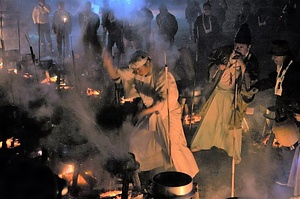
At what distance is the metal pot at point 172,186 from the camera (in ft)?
10.4

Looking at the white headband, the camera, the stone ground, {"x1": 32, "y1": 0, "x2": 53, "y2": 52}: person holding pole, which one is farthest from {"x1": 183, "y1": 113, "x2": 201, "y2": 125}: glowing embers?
{"x1": 32, "y1": 0, "x2": 53, "y2": 52}: person holding pole

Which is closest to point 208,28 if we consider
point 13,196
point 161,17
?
point 161,17

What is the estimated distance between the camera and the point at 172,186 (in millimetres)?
3186

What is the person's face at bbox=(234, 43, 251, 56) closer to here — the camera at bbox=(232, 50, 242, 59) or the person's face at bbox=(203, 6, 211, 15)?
the camera at bbox=(232, 50, 242, 59)

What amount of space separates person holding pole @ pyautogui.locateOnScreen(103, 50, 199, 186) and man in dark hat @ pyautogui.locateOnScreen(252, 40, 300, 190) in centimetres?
134

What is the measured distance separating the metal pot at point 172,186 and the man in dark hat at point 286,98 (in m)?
2.78

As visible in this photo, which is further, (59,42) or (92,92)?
(59,42)

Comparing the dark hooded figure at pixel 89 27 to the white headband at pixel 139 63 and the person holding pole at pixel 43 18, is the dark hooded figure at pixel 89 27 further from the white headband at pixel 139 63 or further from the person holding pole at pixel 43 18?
the white headband at pixel 139 63

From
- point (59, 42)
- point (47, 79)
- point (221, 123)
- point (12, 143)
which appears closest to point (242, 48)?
point (221, 123)

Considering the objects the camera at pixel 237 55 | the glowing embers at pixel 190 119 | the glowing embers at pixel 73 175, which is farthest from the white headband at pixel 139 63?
the glowing embers at pixel 190 119

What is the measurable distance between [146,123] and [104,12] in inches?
387

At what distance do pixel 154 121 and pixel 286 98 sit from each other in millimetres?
1896

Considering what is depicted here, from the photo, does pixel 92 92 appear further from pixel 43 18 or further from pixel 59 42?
pixel 43 18

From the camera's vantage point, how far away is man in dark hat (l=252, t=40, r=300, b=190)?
5676 mm
